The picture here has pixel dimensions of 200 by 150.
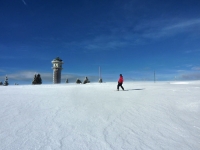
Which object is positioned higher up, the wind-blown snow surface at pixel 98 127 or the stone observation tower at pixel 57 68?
the stone observation tower at pixel 57 68

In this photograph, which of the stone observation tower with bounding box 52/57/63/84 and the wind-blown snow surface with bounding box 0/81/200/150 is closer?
the wind-blown snow surface with bounding box 0/81/200/150

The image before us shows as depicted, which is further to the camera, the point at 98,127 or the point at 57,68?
the point at 57,68

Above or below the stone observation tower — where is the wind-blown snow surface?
below

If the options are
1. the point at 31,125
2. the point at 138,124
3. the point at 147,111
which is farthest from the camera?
the point at 147,111

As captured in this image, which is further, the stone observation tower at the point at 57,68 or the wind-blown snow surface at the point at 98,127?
the stone observation tower at the point at 57,68

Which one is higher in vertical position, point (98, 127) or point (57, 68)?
point (57, 68)

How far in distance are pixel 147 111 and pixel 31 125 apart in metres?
6.34

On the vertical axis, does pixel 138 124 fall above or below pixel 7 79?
below

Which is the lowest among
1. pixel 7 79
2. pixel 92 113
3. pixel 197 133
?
pixel 197 133

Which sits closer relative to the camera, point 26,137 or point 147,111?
point 26,137

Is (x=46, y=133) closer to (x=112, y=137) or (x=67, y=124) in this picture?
(x=67, y=124)

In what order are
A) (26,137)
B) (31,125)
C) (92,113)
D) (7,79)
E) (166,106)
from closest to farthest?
(26,137) → (31,125) → (92,113) → (166,106) → (7,79)

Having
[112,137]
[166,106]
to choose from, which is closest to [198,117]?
[166,106]

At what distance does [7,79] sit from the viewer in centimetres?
5756
